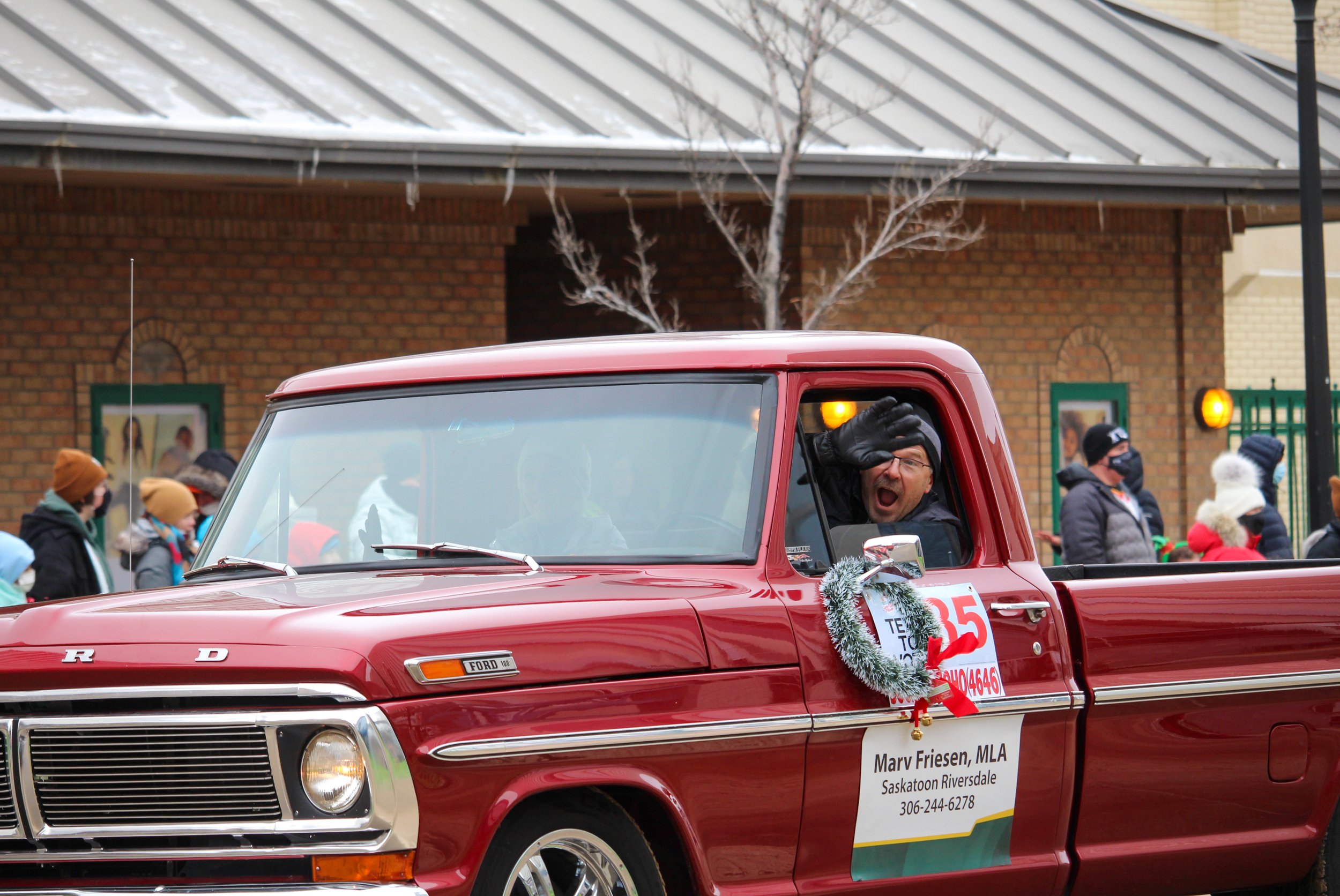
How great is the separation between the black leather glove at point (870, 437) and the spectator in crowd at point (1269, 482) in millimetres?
5566

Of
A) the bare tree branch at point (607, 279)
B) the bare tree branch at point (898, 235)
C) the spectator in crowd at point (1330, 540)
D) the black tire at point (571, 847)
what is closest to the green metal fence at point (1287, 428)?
the bare tree branch at point (898, 235)

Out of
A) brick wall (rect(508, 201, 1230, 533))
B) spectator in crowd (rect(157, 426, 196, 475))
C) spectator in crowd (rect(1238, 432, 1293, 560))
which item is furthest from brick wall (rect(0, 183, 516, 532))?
spectator in crowd (rect(1238, 432, 1293, 560))

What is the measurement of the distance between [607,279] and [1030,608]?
10246mm

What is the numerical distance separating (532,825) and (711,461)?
3.69 ft

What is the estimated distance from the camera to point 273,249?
42.6ft

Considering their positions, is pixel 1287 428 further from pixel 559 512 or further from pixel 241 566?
pixel 241 566

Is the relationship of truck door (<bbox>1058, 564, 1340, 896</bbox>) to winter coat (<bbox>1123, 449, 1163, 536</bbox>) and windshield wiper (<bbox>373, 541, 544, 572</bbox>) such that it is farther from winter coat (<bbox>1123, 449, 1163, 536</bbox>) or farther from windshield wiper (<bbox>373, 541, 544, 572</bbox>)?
winter coat (<bbox>1123, 449, 1163, 536</bbox>)

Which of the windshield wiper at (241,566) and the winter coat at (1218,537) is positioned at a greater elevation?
the windshield wiper at (241,566)

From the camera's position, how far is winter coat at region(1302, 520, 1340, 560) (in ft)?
28.5

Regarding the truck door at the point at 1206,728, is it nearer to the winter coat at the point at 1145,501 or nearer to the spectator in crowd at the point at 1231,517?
the spectator in crowd at the point at 1231,517

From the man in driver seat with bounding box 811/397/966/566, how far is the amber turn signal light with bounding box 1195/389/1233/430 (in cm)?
1075

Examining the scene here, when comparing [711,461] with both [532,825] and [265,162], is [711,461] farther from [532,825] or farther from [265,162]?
[265,162]

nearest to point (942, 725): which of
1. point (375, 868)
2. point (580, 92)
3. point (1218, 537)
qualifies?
point (375, 868)

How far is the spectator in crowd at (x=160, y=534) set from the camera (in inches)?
326
